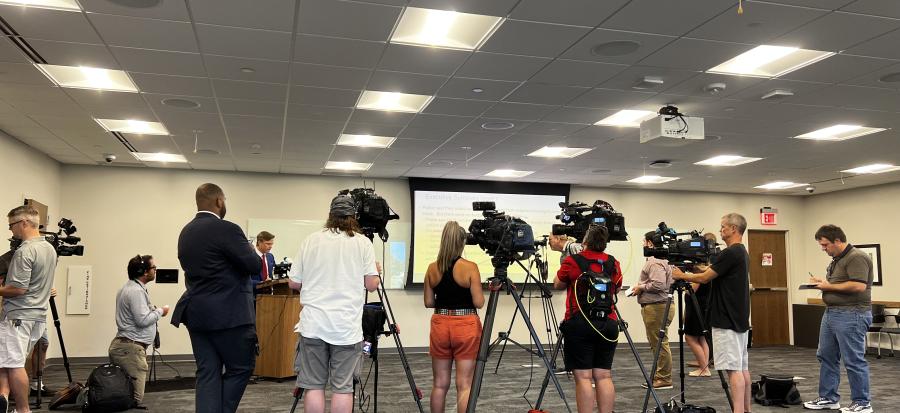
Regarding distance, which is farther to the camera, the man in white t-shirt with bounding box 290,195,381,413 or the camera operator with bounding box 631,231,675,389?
the camera operator with bounding box 631,231,675,389

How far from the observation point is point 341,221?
336 centimetres

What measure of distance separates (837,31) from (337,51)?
3.29m

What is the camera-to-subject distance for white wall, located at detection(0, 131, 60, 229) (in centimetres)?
701

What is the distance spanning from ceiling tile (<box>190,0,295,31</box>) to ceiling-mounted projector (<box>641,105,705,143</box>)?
3.46m

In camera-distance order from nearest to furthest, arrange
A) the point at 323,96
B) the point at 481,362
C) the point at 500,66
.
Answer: the point at 481,362
the point at 500,66
the point at 323,96

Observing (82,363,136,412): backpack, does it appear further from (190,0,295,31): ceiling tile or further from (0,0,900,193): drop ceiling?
(190,0,295,31): ceiling tile

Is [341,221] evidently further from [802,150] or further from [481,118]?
[802,150]

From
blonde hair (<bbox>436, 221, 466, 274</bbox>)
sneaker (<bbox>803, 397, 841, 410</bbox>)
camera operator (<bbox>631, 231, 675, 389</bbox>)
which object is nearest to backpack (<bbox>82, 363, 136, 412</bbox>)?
blonde hair (<bbox>436, 221, 466, 274</bbox>)

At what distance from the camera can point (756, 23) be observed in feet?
12.9

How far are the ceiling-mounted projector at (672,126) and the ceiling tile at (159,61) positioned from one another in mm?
3928

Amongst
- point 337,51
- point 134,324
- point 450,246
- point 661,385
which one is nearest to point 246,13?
point 337,51

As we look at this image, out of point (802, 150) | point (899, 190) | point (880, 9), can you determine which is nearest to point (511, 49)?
point (880, 9)

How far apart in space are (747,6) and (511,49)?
59.0 inches

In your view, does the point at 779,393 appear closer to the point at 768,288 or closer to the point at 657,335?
the point at 657,335
